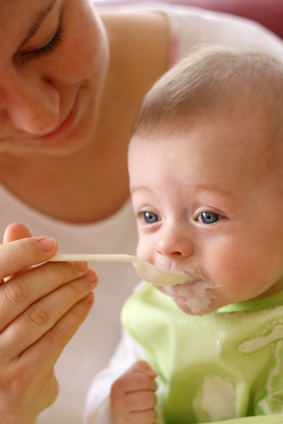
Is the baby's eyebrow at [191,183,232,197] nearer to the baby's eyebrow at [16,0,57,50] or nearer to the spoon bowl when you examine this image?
the spoon bowl

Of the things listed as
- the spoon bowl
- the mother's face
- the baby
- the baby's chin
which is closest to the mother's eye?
the mother's face

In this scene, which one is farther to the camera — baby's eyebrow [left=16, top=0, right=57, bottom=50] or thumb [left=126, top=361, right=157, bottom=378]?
thumb [left=126, top=361, right=157, bottom=378]

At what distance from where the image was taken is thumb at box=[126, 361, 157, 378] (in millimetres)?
1061

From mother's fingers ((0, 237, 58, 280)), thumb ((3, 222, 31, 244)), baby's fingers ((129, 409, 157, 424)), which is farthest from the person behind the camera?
baby's fingers ((129, 409, 157, 424))

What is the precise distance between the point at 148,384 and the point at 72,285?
0.36 metres

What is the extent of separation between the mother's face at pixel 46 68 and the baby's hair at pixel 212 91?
0.25 meters

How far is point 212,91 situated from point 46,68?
16.7 inches

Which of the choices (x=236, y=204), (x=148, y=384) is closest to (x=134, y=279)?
(x=148, y=384)

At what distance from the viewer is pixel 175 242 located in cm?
85

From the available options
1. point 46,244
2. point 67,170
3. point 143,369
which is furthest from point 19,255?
point 67,170

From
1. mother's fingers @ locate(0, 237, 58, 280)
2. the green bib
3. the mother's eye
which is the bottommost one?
the green bib

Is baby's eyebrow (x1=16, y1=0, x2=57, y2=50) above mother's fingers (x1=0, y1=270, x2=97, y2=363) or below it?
above

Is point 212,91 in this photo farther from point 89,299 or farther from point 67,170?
point 67,170

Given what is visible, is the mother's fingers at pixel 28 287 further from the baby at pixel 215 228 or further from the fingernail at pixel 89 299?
the baby at pixel 215 228
